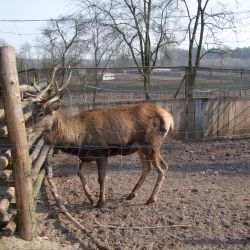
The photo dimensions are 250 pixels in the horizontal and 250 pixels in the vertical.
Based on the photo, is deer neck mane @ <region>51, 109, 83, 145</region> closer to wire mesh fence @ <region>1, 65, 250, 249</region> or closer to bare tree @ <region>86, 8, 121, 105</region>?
wire mesh fence @ <region>1, 65, 250, 249</region>

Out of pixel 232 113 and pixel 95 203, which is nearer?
pixel 95 203

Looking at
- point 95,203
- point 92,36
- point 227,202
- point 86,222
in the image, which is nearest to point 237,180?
point 227,202

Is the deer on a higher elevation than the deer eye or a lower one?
lower

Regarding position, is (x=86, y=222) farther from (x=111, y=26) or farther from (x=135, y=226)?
(x=111, y=26)

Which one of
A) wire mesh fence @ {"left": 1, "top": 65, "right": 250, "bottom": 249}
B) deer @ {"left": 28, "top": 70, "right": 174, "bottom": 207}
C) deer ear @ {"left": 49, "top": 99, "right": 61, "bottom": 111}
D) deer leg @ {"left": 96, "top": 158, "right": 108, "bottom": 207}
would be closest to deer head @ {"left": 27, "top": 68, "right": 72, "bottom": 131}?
deer ear @ {"left": 49, "top": 99, "right": 61, "bottom": 111}

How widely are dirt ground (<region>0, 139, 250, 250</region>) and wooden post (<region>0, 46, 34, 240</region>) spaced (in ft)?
1.13

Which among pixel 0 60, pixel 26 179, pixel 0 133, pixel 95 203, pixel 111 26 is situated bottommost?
pixel 95 203

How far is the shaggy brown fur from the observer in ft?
22.6

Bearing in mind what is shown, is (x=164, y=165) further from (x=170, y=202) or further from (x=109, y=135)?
(x=109, y=135)

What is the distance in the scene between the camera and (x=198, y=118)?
12180 millimetres

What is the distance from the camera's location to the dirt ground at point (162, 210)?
5.46 metres

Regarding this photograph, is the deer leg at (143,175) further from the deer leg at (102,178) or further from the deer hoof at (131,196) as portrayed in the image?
the deer leg at (102,178)

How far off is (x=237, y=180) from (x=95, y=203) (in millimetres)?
2723

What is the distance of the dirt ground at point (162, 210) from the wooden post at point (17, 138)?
0.35 m
